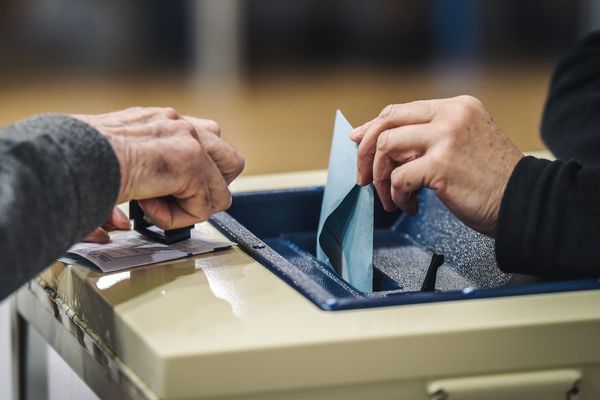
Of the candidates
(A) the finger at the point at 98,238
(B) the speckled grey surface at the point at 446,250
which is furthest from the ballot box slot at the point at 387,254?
(A) the finger at the point at 98,238

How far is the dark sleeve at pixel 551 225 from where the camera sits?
72cm

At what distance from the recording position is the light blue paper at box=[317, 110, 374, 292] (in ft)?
2.63

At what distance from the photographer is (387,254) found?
3.08 feet

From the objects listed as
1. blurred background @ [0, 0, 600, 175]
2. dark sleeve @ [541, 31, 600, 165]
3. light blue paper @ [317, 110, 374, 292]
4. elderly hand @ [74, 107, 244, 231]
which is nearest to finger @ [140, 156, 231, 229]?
elderly hand @ [74, 107, 244, 231]

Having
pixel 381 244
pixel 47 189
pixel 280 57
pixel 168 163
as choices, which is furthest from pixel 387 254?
pixel 280 57

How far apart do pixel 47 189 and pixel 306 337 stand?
0.19m

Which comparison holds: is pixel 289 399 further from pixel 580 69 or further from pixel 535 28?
pixel 535 28

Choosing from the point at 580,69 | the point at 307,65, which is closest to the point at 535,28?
the point at 307,65

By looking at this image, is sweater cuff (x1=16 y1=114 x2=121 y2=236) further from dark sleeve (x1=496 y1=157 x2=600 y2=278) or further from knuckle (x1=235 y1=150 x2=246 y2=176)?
dark sleeve (x1=496 y1=157 x2=600 y2=278)

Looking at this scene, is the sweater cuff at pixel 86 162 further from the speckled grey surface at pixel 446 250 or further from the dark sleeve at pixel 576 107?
the dark sleeve at pixel 576 107

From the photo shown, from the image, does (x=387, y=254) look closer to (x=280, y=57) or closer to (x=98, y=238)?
(x=98, y=238)

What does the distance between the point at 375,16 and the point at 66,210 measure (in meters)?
4.30

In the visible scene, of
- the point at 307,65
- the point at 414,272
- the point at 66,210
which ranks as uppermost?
the point at 66,210

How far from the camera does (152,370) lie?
1.94ft
